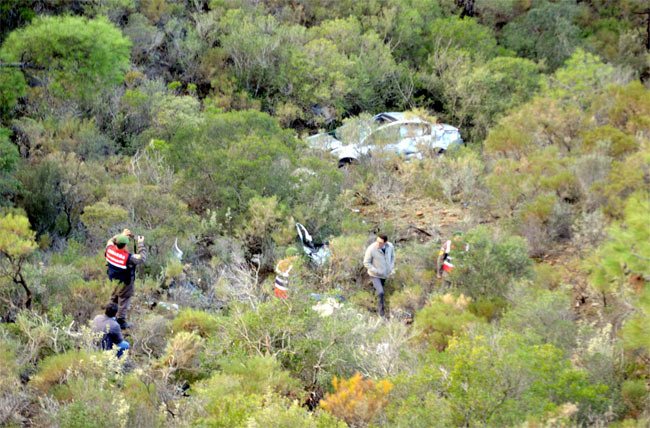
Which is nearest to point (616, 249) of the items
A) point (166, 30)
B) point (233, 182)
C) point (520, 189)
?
point (520, 189)

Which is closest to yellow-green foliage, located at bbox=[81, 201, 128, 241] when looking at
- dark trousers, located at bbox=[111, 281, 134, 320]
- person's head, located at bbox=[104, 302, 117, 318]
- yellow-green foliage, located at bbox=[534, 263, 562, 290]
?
dark trousers, located at bbox=[111, 281, 134, 320]

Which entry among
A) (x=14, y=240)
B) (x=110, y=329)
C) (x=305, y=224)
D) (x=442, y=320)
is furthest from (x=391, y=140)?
(x=110, y=329)

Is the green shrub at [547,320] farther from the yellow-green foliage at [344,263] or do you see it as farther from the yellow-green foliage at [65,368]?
the yellow-green foliage at [65,368]

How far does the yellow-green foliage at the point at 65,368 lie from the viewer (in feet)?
21.6

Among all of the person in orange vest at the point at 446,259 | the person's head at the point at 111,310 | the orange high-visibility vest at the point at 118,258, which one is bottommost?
the person in orange vest at the point at 446,259

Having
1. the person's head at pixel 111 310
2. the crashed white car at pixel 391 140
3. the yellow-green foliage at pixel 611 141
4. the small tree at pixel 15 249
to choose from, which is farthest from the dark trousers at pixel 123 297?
the yellow-green foliage at pixel 611 141

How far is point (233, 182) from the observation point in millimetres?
13023

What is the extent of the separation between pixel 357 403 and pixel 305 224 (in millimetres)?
7611

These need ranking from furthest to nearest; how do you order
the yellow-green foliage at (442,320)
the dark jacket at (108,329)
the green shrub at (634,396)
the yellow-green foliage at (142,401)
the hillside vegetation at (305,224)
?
the yellow-green foliage at (442,320) → the dark jacket at (108,329) → the green shrub at (634,396) → the hillside vegetation at (305,224) → the yellow-green foliage at (142,401)

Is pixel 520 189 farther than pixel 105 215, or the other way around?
pixel 520 189

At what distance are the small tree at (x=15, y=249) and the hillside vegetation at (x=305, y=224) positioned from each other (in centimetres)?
4

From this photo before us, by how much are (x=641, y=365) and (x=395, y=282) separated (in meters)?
4.79

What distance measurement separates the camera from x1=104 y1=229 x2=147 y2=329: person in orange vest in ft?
29.2

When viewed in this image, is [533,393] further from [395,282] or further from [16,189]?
[16,189]
